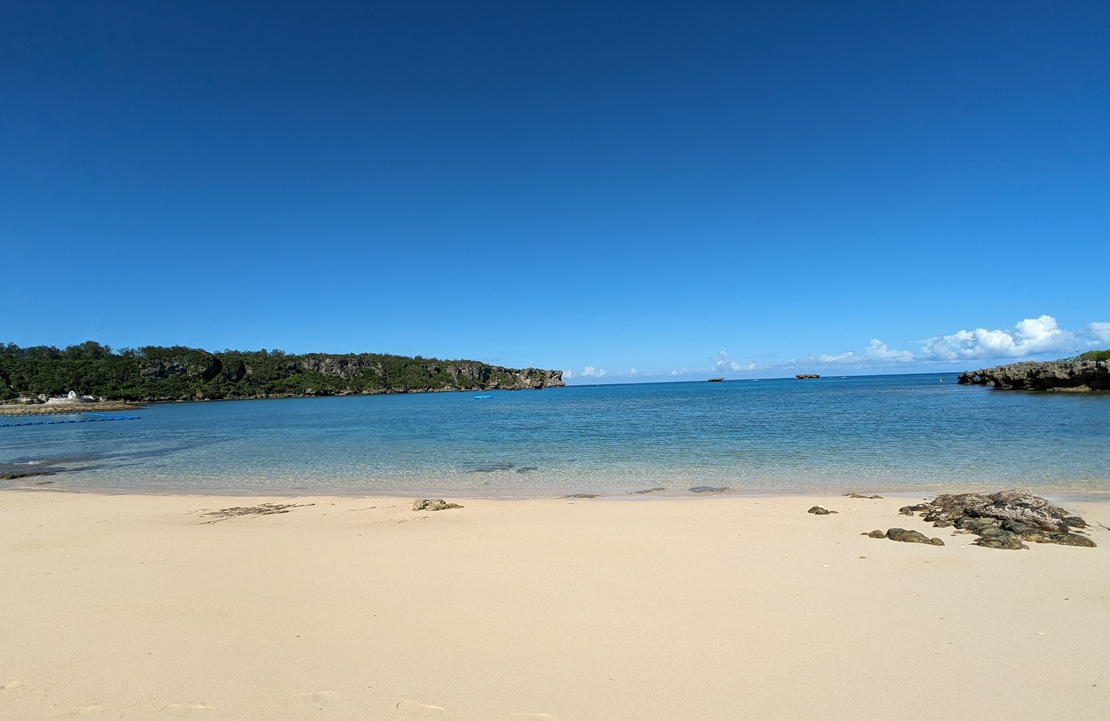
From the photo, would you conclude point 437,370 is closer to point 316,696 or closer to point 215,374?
point 215,374

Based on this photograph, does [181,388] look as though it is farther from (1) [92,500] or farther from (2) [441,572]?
(2) [441,572]

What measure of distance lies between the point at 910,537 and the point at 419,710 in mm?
7135

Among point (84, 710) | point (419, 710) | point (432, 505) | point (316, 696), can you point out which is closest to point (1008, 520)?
point (419, 710)

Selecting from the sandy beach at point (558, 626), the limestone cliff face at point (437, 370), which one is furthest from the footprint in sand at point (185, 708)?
the limestone cliff face at point (437, 370)

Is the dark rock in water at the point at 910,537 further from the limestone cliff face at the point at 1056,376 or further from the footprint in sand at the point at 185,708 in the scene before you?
the limestone cliff face at the point at 1056,376

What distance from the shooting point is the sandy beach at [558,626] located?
341 centimetres

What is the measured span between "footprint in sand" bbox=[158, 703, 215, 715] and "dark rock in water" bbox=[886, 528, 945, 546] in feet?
27.2

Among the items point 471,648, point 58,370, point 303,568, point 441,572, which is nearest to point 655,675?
point 471,648

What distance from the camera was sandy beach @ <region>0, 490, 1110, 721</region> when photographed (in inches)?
134

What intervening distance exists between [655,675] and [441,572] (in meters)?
3.30

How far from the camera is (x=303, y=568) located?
6457 mm

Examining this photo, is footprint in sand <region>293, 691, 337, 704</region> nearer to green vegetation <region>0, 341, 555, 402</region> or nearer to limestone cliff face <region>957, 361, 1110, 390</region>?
limestone cliff face <region>957, 361, 1110, 390</region>

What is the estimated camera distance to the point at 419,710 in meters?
3.29

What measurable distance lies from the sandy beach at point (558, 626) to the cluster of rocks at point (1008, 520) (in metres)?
0.27
